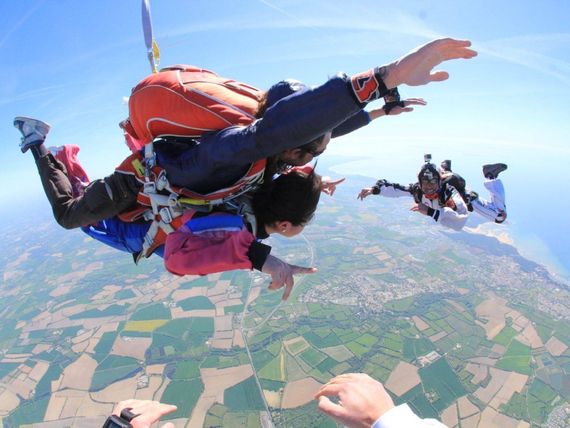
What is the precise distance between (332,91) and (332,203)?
44.7 metres

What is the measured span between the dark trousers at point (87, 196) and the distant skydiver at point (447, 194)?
10.3 ft

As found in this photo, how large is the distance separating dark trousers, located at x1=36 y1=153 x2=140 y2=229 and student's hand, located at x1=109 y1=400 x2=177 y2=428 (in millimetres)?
1276

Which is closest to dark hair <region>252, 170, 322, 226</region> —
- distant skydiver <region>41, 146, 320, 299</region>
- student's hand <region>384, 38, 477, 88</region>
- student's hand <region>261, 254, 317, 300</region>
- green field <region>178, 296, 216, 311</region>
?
distant skydiver <region>41, 146, 320, 299</region>

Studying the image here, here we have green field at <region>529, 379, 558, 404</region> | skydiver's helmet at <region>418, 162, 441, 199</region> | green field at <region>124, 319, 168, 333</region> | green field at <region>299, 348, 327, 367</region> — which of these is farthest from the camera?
green field at <region>124, 319, 168, 333</region>

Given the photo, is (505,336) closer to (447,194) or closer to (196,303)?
(447,194)

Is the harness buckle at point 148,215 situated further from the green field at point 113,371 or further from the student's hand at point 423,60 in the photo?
the green field at point 113,371

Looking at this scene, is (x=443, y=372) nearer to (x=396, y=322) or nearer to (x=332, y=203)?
(x=396, y=322)

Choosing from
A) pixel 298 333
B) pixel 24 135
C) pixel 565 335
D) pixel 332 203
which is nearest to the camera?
pixel 24 135

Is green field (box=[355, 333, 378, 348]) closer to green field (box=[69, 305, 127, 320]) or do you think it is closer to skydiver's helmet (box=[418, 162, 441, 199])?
A: skydiver's helmet (box=[418, 162, 441, 199])

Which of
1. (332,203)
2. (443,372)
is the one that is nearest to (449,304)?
(443,372)

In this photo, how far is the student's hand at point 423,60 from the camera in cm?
103

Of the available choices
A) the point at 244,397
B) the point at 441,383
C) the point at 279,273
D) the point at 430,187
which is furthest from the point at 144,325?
the point at 279,273

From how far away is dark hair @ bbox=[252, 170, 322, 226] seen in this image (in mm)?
1821

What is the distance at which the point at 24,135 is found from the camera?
7.76ft
